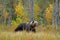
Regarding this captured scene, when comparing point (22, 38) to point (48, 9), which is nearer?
point (22, 38)

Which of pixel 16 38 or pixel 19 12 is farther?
pixel 19 12

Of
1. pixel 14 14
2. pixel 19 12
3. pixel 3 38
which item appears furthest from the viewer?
pixel 14 14

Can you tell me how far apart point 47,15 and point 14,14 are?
6.56 meters

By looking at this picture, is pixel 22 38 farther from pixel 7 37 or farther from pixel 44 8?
pixel 44 8

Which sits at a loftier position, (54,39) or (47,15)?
(54,39)

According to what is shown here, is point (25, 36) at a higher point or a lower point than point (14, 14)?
higher

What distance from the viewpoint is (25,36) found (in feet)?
20.6

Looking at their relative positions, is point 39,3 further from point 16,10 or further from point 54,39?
point 54,39

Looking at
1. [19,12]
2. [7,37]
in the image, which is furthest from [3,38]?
[19,12]

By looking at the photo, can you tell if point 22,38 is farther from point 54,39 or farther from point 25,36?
point 54,39

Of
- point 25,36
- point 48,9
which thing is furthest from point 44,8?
point 25,36

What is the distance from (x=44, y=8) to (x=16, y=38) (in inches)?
1608

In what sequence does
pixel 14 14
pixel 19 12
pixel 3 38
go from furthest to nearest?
pixel 14 14
pixel 19 12
pixel 3 38

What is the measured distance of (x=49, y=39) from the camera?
6.15m
